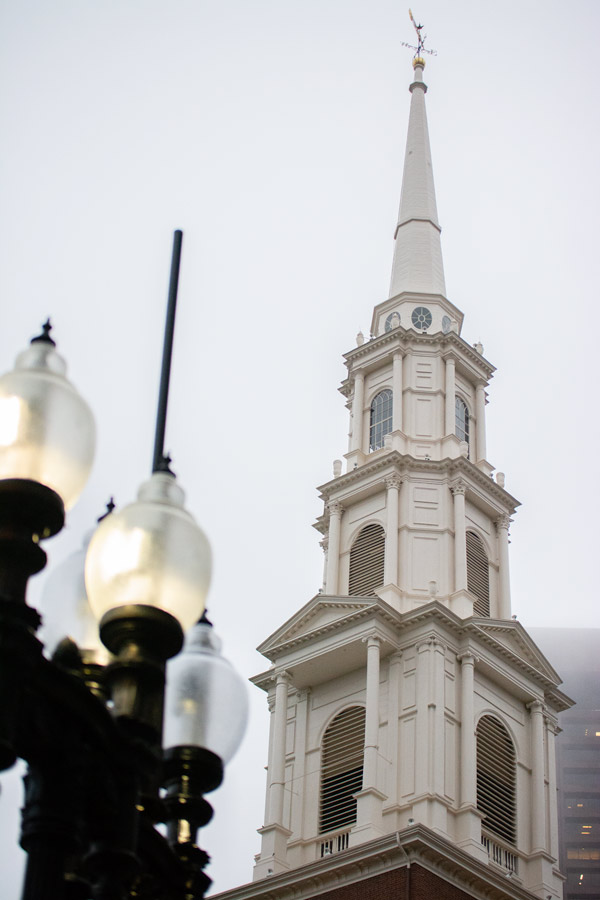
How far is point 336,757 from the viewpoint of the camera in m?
38.0

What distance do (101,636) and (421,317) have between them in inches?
1635

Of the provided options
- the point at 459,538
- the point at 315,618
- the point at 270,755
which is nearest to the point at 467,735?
the point at 315,618

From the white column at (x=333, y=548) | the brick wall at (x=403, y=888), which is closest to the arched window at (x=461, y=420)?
the white column at (x=333, y=548)

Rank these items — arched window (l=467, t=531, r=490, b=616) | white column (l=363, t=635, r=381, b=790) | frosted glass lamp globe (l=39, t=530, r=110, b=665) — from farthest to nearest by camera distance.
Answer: arched window (l=467, t=531, r=490, b=616) → white column (l=363, t=635, r=381, b=790) → frosted glass lamp globe (l=39, t=530, r=110, b=665)

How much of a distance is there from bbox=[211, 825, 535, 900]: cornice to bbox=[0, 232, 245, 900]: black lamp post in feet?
88.1

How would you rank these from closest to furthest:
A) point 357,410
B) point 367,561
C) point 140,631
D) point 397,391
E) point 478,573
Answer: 1. point 140,631
2. point 367,561
3. point 478,573
4. point 397,391
5. point 357,410

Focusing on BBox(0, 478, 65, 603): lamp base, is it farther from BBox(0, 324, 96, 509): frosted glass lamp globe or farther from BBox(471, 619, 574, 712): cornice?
BBox(471, 619, 574, 712): cornice

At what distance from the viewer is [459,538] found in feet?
137

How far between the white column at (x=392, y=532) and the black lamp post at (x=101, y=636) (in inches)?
1309

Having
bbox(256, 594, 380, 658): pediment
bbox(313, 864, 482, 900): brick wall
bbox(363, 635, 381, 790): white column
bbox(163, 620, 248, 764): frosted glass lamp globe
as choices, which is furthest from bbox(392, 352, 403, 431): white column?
bbox(163, 620, 248, 764): frosted glass lamp globe

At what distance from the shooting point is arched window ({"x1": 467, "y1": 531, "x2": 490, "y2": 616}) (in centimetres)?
4184

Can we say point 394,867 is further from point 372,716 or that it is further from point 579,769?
point 579,769

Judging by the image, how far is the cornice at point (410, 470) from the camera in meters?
43.0

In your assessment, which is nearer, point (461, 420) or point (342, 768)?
point (342, 768)
